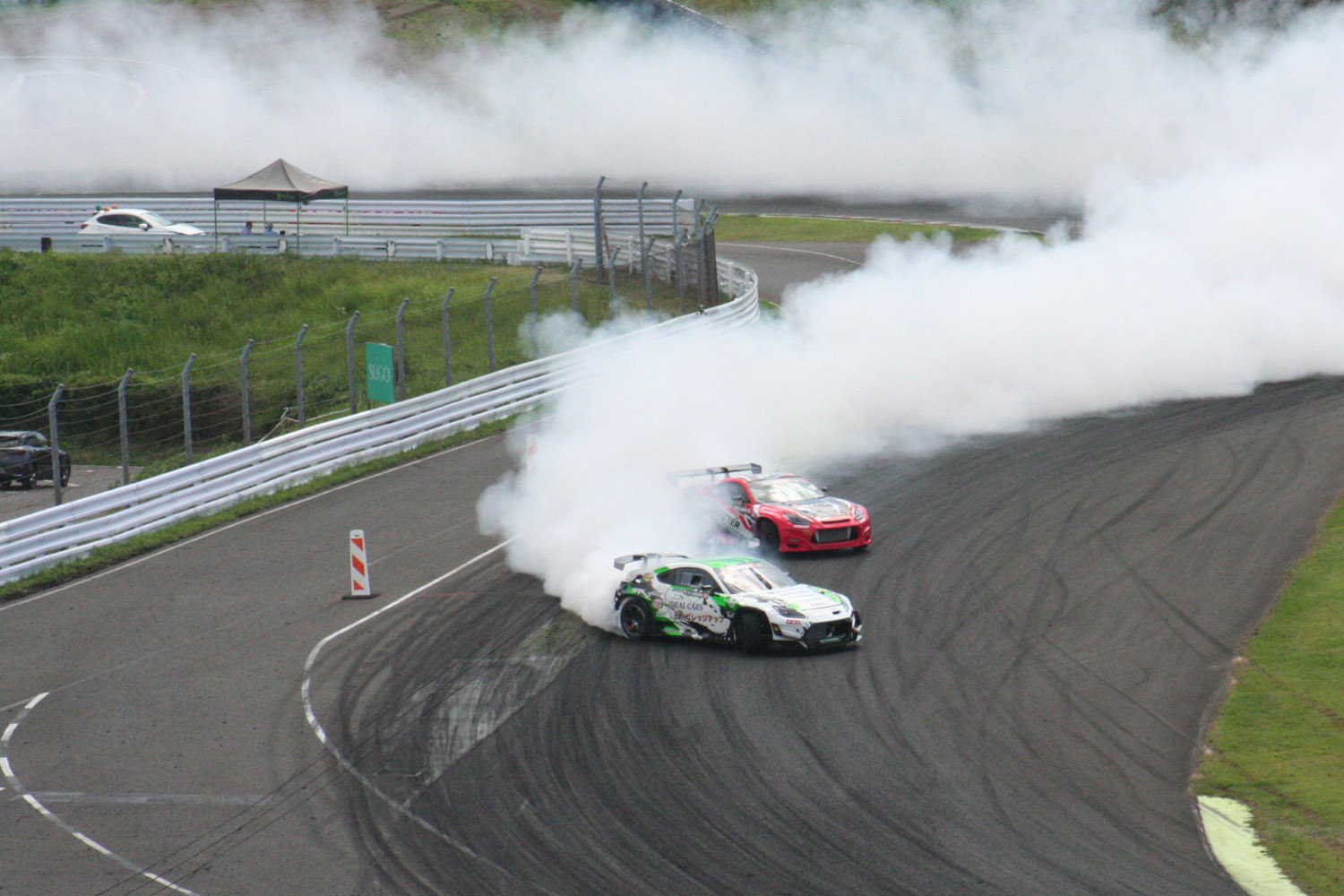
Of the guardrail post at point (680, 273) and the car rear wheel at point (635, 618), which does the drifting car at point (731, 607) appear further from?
the guardrail post at point (680, 273)

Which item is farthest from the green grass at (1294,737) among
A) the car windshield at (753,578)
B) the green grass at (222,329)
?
the green grass at (222,329)

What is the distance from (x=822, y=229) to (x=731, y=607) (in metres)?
39.7

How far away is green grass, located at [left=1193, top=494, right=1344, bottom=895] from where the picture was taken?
12055mm

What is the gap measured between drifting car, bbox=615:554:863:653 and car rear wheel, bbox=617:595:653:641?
0.01m

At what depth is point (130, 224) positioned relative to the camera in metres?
48.9

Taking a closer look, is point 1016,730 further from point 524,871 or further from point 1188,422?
point 1188,422

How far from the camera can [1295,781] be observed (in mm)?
13281

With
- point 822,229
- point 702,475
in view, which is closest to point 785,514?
point 702,475

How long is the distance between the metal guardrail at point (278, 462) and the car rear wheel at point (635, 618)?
32.8 ft

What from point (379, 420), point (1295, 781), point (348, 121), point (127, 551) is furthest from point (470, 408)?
point (348, 121)

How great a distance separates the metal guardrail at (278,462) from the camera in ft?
75.0

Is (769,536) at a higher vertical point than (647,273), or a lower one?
lower

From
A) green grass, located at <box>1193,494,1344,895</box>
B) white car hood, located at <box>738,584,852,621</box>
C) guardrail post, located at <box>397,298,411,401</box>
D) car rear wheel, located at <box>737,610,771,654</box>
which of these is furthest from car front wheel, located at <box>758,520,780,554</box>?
guardrail post, located at <box>397,298,411,401</box>

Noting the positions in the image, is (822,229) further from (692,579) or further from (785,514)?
(692,579)
